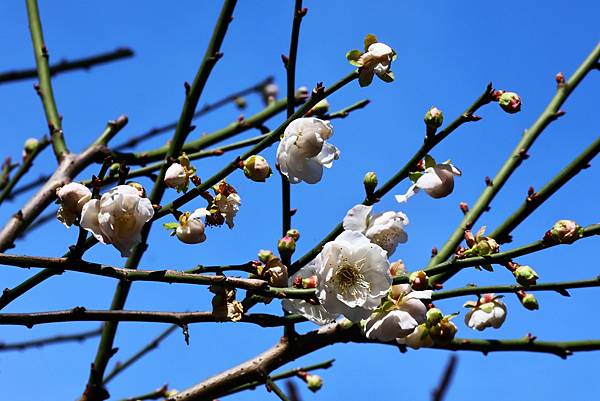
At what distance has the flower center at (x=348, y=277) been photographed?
4.43ft

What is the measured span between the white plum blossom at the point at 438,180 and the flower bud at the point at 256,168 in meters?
0.36

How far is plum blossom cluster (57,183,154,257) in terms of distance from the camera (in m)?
1.28

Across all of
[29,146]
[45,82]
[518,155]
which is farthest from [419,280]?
[29,146]

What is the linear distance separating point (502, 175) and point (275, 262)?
135 centimetres

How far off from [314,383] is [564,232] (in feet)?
3.94

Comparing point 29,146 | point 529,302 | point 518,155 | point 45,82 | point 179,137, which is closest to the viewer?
point 529,302

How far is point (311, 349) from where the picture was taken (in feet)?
6.17

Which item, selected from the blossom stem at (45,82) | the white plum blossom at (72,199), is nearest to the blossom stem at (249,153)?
the white plum blossom at (72,199)

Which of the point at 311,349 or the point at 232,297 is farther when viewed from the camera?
the point at 311,349

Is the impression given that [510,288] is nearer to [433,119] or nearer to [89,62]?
[433,119]

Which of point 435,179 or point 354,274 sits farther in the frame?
point 435,179

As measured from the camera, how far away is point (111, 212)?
129cm

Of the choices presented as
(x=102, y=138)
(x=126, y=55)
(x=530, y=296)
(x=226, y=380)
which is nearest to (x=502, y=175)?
(x=530, y=296)

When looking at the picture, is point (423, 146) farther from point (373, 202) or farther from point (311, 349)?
point (311, 349)
